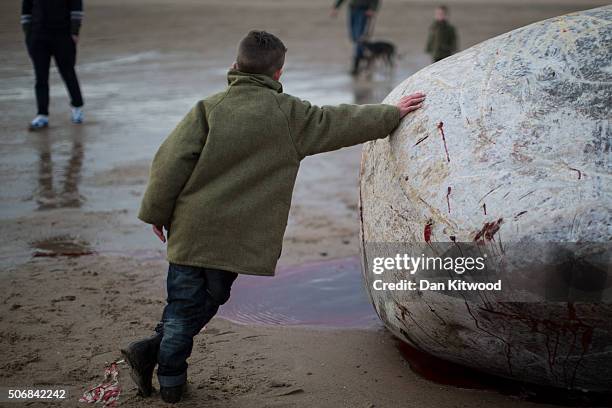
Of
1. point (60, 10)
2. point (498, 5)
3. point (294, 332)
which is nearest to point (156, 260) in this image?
point (294, 332)

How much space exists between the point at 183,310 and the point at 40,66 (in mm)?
6756

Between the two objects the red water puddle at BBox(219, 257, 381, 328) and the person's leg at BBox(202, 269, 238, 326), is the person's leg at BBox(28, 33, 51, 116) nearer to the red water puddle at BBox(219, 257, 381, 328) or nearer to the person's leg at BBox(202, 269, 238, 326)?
the red water puddle at BBox(219, 257, 381, 328)

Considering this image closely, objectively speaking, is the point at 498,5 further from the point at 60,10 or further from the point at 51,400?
the point at 51,400

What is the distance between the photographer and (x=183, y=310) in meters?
3.42

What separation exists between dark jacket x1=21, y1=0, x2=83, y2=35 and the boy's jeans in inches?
263

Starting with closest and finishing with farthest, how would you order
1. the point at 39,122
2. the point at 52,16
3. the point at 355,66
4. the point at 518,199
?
the point at 518,199 → the point at 39,122 → the point at 52,16 → the point at 355,66

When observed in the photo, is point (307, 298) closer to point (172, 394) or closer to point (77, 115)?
point (172, 394)

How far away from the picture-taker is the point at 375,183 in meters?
3.76

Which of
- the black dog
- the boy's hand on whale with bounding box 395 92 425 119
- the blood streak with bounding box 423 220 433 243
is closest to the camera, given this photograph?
the blood streak with bounding box 423 220 433 243

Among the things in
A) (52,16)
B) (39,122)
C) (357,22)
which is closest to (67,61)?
(52,16)

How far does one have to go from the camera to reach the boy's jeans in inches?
A: 134

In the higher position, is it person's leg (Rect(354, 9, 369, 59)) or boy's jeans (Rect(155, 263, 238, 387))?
person's leg (Rect(354, 9, 369, 59))

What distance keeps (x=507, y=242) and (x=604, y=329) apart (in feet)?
1.65

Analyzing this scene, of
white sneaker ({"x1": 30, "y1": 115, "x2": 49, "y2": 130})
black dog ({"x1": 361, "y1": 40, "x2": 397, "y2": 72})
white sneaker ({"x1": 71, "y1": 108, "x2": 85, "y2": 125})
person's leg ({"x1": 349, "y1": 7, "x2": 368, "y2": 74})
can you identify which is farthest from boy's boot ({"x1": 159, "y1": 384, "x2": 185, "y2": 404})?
person's leg ({"x1": 349, "y1": 7, "x2": 368, "y2": 74})
